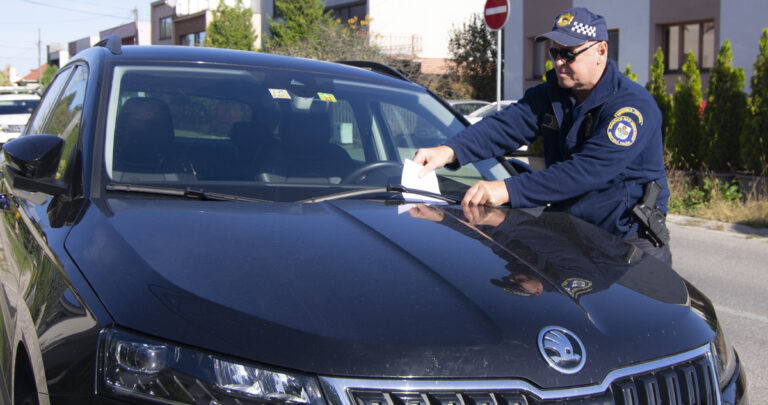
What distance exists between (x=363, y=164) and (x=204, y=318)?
157cm

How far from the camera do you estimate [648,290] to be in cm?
220

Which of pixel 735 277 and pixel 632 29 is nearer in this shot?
pixel 735 277

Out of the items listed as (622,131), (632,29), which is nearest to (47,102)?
(622,131)

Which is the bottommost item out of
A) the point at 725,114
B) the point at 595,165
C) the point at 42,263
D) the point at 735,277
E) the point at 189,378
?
the point at 735,277

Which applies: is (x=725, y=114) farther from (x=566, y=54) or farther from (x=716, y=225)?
(x=566, y=54)

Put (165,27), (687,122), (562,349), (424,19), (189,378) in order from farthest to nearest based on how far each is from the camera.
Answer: (165,27)
(424,19)
(687,122)
(562,349)
(189,378)

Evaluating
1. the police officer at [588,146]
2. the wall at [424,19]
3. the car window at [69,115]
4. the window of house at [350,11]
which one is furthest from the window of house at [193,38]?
the police officer at [588,146]

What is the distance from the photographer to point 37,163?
2559mm

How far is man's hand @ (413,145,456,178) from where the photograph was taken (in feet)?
10.3

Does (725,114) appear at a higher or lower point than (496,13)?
lower

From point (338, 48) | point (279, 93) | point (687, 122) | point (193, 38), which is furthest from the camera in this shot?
point (193, 38)

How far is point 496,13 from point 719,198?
413 cm

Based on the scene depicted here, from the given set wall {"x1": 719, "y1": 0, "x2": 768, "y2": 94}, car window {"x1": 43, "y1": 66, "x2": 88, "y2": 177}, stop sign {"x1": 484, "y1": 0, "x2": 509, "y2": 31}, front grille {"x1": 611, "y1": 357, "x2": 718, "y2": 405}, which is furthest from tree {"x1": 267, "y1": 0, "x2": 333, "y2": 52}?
front grille {"x1": 611, "y1": 357, "x2": 718, "y2": 405}

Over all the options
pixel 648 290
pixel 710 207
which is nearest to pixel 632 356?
pixel 648 290
